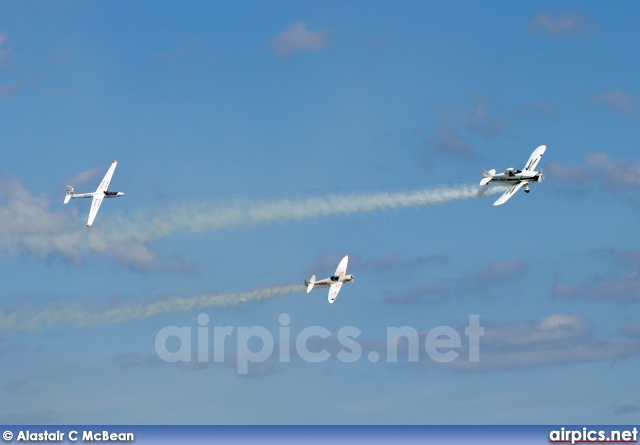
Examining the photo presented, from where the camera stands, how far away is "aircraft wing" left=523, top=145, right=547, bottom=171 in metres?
143

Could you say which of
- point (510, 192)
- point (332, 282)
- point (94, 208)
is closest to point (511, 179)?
point (510, 192)

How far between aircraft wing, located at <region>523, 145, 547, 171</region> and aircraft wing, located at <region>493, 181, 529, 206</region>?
5313mm

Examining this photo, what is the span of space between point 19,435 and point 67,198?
120 ft

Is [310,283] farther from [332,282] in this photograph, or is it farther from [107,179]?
[107,179]

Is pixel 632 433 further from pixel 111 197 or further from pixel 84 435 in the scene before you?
pixel 111 197

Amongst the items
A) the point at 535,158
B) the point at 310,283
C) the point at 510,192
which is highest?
the point at 535,158

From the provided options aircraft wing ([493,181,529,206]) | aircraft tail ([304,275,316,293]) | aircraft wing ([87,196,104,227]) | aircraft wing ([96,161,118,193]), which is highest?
aircraft wing ([96,161,118,193])

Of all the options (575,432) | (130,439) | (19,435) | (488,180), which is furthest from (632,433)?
(19,435)

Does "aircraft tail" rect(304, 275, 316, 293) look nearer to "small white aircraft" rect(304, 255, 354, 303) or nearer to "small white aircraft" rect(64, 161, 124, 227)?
"small white aircraft" rect(304, 255, 354, 303)

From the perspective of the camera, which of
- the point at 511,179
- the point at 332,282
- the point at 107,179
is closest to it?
the point at 511,179

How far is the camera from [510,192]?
5453 inches

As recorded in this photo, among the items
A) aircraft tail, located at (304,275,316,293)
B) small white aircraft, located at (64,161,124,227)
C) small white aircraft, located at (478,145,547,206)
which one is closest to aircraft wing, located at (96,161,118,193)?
small white aircraft, located at (64,161,124,227)

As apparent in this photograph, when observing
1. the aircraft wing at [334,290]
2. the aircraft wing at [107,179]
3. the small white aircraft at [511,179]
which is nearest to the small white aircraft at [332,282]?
the aircraft wing at [334,290]

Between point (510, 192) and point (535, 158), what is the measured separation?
26.1ft
